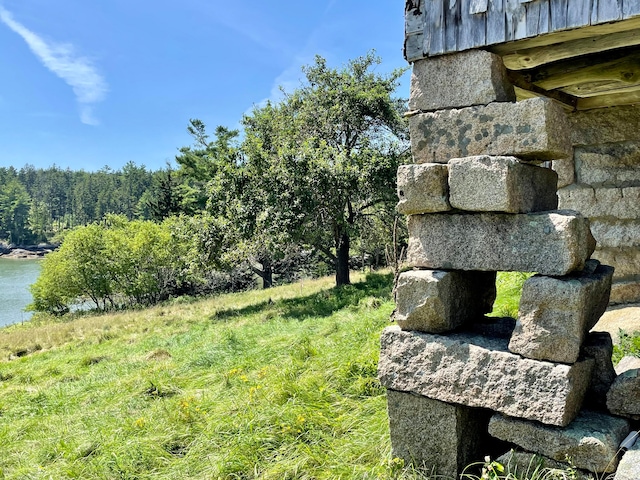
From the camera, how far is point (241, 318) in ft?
47.2

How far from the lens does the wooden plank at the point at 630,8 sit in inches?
104

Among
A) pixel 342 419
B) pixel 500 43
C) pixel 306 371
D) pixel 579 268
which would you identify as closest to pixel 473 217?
pixel 579 268

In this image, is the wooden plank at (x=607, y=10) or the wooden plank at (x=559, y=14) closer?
the wooden plank at (x=607, y=10)

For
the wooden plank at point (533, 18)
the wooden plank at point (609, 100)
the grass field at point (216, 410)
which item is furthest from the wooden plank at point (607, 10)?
the grass field at point (216, 410)

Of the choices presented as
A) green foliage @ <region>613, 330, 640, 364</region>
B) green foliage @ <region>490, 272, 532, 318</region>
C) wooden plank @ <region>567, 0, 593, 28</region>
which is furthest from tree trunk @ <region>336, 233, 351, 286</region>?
wooden plank @ <region>567, 0, 593, 28</region>

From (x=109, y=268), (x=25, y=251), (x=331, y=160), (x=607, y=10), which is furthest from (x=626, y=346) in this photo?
(x=25, y=251)

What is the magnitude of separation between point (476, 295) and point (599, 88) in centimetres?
239

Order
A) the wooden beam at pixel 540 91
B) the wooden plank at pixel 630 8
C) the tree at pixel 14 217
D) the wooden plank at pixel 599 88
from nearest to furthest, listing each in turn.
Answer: the wooden plank at pixel 630 8 < the wooden beam at pixel 540 91 < the wooden plank at pixel 599 88 < the tree at pixel 14 217

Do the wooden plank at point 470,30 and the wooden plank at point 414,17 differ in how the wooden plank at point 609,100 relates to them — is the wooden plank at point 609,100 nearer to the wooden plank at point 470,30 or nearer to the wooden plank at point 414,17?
the wooden plank at point 470,30

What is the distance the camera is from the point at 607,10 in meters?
2.71

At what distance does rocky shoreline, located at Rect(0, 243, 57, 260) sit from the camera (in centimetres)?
8406

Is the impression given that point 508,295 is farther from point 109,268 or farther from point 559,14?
point 109,268

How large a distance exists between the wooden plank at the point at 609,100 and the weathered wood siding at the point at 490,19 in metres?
2.40

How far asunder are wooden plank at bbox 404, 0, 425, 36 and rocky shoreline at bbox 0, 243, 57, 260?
304 feet
